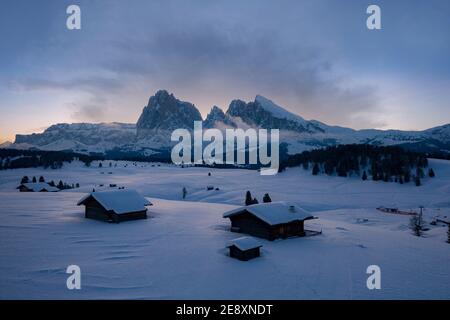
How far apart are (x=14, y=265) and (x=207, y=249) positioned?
45.3 feet

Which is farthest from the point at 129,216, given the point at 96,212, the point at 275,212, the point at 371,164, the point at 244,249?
the point at 371,164

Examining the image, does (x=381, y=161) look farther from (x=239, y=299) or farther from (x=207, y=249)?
(x=239, y=299)

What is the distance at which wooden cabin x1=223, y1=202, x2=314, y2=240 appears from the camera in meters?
32.0

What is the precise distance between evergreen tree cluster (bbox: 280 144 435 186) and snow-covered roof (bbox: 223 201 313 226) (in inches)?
2639

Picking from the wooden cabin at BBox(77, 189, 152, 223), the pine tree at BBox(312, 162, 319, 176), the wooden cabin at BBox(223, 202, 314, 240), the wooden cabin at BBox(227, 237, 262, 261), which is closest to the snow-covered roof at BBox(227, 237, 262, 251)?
the wooden cabin at BBox(227, 237, 262, 261)

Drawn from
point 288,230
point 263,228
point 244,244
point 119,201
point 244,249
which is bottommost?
point 288,230

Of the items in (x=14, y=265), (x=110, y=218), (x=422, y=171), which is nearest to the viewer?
(x=14, y=265)

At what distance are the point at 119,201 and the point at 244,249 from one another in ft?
70.0

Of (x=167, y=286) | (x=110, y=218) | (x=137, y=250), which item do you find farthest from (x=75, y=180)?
(x=167, y=286)

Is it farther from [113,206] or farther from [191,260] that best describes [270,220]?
[113,206]

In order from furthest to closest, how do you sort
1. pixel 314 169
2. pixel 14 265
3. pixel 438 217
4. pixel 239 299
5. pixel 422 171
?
pixel 314 169 < pixel 422 171 < pixel 438 217 < pixel 14 265 < pixel 239 299

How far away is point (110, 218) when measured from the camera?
124ft

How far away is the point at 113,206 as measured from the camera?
38062mm

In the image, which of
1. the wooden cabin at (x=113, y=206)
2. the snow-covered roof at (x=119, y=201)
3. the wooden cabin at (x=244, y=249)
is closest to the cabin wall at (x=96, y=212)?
the wooden cabin at (x=113, y=206)
